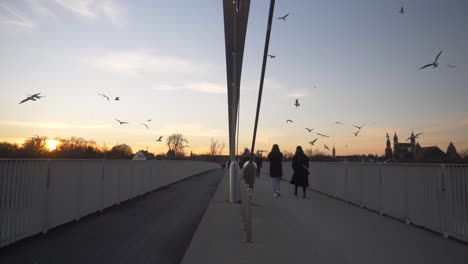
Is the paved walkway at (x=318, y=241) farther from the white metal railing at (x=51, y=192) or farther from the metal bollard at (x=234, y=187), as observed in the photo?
the white metal railing at (x=51, y=192)

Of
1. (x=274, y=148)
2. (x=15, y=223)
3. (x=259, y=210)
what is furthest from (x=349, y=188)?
(x=15, y=223)

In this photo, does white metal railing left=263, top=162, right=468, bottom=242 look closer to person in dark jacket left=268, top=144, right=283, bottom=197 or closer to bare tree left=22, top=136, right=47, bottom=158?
person in dark jacket left=268, top=144, right=283, bottom=197

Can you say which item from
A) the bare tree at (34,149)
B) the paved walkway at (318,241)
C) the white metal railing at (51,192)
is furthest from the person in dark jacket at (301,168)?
the bare tree at (34,149)

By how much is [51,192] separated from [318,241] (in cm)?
521

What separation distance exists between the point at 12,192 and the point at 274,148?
1073 cm

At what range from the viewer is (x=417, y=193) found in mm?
8789

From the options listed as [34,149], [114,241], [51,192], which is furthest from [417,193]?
[34,149]

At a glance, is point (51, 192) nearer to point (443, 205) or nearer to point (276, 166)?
point (443, 205)

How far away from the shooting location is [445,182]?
772 cm

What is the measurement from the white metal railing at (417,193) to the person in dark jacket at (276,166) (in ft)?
8.57

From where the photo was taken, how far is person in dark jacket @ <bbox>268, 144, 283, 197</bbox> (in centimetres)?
1540

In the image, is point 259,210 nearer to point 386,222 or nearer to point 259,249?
point 386,222

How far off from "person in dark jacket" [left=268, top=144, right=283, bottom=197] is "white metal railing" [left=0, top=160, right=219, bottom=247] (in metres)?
5.59

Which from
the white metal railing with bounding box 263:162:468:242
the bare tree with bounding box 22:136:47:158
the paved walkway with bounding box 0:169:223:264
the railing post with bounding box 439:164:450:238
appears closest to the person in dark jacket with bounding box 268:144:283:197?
the white metal railing with bounding box 263:162:468:242
